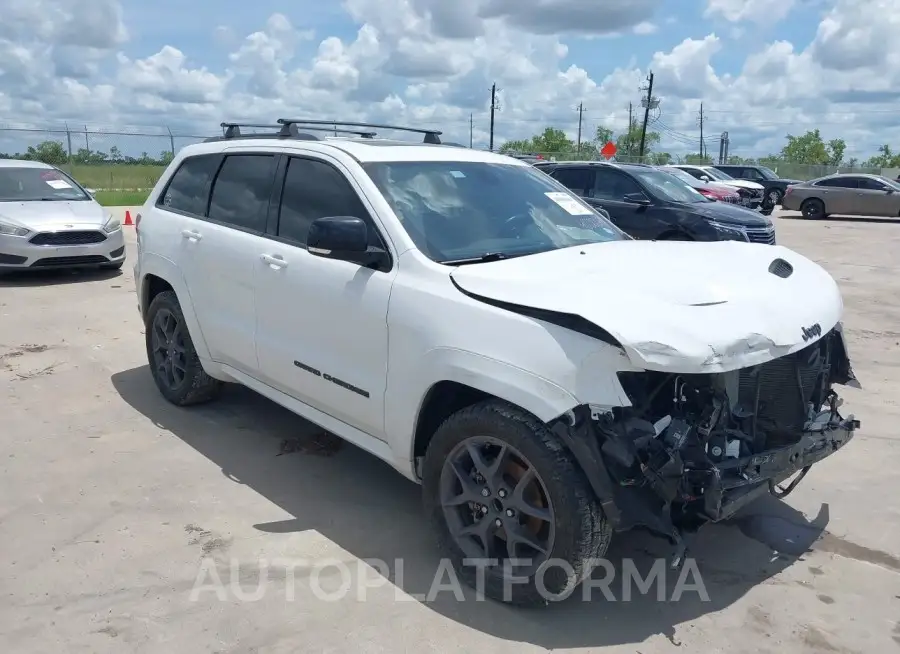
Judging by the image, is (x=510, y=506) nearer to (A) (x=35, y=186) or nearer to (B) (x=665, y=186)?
(B) (x=665, y=186)

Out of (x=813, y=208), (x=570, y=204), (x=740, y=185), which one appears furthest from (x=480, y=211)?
(x=813, y=208)

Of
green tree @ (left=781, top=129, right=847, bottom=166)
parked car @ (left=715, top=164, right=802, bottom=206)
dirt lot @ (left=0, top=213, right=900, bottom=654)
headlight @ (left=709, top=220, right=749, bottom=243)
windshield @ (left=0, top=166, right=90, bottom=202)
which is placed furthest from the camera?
green tree @ (left=781, top=129, right=847, bottom=166)

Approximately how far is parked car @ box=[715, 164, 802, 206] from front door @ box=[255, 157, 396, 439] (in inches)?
1084

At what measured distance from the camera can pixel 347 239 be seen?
3.67m

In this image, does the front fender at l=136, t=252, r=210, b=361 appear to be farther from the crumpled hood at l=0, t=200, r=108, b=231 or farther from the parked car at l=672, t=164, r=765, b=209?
the parked car at l=672, t=164, r=765, b=209

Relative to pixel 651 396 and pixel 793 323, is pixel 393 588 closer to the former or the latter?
pixel 651 396

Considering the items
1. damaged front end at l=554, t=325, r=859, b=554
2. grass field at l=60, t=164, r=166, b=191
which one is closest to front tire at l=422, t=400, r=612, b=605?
damaged front end at l=554, t=325, r=859, b=554

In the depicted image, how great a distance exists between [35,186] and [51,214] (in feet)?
3.86

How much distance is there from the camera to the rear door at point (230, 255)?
467 centimetres

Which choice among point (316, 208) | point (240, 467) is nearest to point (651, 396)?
point (316, 208)

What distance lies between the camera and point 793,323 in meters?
3.27

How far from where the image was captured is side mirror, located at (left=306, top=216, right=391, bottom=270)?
367 centimetres

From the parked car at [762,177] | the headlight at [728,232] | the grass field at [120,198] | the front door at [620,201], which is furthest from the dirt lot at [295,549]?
the parked car at [762,177]

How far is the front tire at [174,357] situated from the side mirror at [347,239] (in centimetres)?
211
